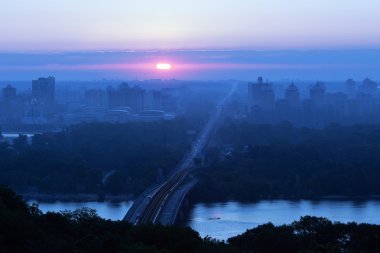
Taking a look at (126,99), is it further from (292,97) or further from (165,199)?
(165,199)

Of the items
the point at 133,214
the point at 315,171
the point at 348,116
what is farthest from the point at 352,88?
the point at 133,214

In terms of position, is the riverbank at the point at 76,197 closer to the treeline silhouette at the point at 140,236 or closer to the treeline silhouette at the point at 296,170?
the treeline silhouette at the point at 296,170

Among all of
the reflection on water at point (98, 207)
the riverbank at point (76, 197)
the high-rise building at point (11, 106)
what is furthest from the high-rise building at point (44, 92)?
the reflection on water at point (98, 207)

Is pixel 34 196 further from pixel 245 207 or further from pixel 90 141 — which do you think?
pixel 90 141

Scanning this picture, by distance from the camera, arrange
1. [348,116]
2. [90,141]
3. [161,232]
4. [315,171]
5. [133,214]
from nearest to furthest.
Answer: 1. [161,232]
2. [133,214]
3. [315,171]
4. [90,141]
5. [348,116]

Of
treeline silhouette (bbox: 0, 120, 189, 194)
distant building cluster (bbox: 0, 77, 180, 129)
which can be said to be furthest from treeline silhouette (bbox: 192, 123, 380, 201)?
distant building cluster (bbox: 0, 77, 180, 129)

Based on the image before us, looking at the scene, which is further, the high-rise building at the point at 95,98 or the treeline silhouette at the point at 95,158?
the high-rise building at the point at 95,98
